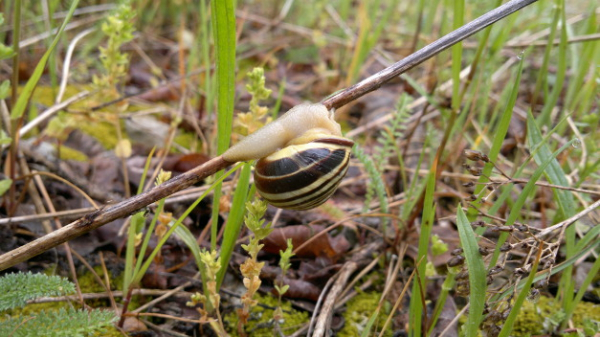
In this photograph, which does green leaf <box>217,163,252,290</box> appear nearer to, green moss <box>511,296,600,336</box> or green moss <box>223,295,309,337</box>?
green moss <box>223,295,309,337</box>

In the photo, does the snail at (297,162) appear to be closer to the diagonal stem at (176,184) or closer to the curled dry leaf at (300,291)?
the diagonal stem at (176,184)

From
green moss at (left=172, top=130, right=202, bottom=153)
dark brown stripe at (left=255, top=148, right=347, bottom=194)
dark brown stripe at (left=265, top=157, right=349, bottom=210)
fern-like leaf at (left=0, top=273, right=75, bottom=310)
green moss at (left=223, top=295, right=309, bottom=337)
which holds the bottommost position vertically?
green moss at (left=223, top=295, right=309, bottom=337)

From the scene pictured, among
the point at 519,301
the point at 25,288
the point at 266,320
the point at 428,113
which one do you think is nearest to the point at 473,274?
the point at 519,301

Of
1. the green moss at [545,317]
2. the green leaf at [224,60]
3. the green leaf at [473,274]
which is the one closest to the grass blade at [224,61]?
the green leaf at [224,60]

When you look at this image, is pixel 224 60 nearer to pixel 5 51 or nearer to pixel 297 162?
pixel 297 162

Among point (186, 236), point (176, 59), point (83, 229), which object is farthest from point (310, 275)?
point (176, 59)

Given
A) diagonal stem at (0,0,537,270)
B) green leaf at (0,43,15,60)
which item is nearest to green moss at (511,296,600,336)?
diagonal stem at (0,0,537,270)
